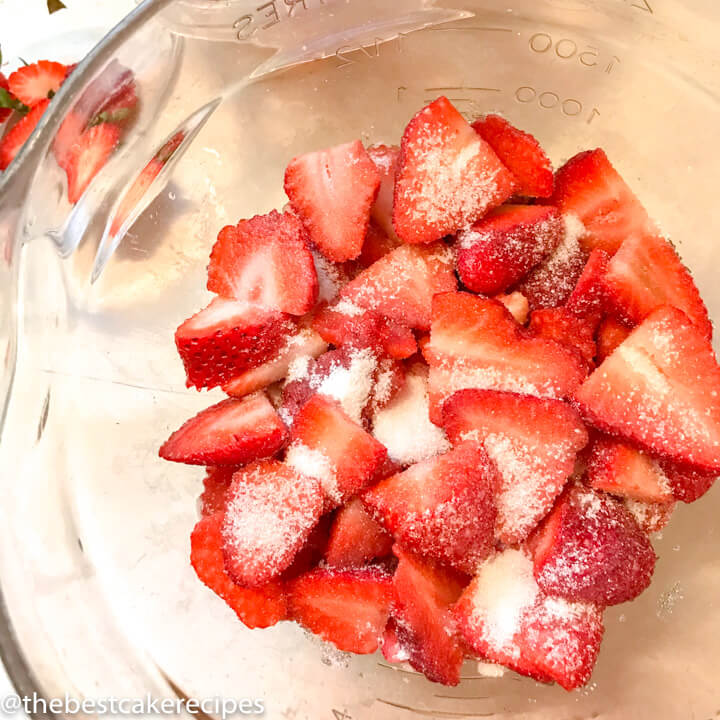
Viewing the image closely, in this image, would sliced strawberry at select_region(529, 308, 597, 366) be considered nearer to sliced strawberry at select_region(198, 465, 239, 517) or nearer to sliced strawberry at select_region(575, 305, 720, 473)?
sliced strawberry at select_region(575, 305, 720, 473)

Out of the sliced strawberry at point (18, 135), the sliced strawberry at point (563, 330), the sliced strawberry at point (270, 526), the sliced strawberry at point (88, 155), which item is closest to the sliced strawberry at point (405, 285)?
the sliced strawberry at point (563, 330)

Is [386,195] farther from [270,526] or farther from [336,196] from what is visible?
[270,526]

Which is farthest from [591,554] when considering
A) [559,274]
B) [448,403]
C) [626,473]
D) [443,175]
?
[443,175]

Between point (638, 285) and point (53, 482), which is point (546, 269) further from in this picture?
point (53, 482)

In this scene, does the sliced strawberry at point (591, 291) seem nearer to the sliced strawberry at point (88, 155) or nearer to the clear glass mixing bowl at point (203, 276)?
the clear glass mixing bowl at point (203, 276)

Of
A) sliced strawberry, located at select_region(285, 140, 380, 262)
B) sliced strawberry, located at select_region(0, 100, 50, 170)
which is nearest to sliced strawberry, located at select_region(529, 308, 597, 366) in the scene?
sliced strawberry, located at select_region(285, 140, 380, 262)

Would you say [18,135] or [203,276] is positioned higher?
[18,135]

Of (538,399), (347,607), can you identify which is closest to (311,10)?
(538,399)
